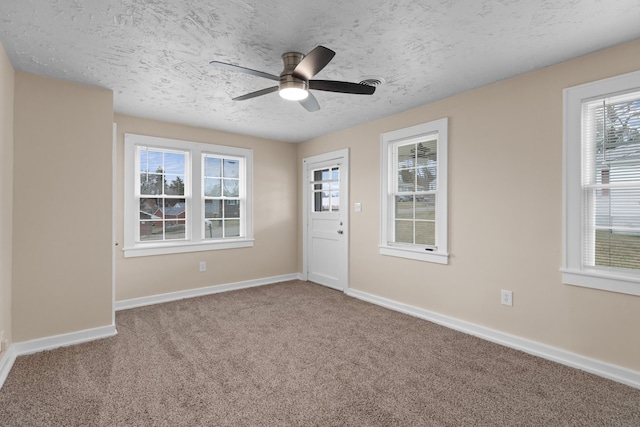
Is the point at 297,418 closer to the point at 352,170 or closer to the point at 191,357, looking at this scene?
the point at 191,357

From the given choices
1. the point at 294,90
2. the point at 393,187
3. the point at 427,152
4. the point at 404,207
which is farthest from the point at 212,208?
the point at 427,152

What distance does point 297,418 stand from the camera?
1.92 m

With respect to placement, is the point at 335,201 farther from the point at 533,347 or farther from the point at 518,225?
the point at 533,347

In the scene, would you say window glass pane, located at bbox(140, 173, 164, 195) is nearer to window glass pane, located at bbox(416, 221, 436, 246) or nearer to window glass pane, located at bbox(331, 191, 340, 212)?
window glass pane, located at bbox(331, 191, 340, 212)

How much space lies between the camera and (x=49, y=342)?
9.36 feet

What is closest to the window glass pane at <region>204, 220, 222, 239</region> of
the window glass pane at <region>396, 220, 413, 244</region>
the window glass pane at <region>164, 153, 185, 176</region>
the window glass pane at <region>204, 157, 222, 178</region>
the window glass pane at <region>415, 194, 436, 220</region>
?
the window glass pane at <region>204, 157, 222, 178</region>

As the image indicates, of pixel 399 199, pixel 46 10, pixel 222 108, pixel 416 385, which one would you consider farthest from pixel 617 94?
pixel 46 10

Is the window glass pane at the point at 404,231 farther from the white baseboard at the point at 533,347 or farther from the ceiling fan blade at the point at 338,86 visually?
the ceiling fan blade at the point at 338,86

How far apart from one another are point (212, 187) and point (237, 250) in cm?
103

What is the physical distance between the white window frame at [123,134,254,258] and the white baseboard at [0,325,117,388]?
3.67ft

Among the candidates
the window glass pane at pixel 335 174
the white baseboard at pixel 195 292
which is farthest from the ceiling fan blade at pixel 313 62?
the white baseboard at pixel 195 292

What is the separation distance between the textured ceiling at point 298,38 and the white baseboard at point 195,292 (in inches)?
98.2

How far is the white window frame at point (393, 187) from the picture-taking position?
3443 mm

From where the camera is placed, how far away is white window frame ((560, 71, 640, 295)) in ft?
7.90
